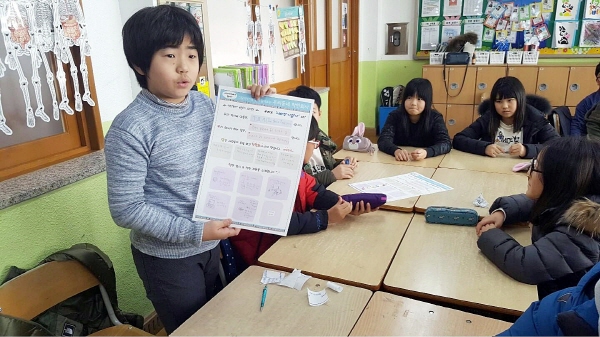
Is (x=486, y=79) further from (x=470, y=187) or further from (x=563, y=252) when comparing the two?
(x=563, y=252)

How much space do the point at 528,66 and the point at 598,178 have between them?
4133 millimetres

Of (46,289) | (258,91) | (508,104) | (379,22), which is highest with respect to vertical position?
(379,22)

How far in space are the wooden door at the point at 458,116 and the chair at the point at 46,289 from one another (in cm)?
457

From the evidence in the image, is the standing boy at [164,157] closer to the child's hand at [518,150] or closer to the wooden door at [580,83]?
the child's hand at [518,150]

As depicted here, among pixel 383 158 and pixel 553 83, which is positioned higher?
pixel 553 83

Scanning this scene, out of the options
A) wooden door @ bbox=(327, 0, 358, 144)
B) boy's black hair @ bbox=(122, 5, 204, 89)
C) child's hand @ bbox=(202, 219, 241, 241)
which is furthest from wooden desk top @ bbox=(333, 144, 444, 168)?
wooden door @ bbox=(327, 0, 358, 144)

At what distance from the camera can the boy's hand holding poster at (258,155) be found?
1161 mm

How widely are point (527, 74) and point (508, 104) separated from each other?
104 inches

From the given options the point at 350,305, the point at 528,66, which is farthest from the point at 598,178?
the point at 528,66

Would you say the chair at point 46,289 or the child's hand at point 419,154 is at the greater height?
the child's hand at point 419,154

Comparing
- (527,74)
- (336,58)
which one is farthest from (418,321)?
(527,74)

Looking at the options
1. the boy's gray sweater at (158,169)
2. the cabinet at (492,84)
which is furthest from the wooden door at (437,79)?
the boy's gray sweater at (158,169)

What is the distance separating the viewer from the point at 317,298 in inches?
45.3

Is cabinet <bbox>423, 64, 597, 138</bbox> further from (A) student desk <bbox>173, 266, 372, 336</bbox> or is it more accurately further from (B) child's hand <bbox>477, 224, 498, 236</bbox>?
(A) student desk <bbox>173, 266, 372, 336</bbox>
